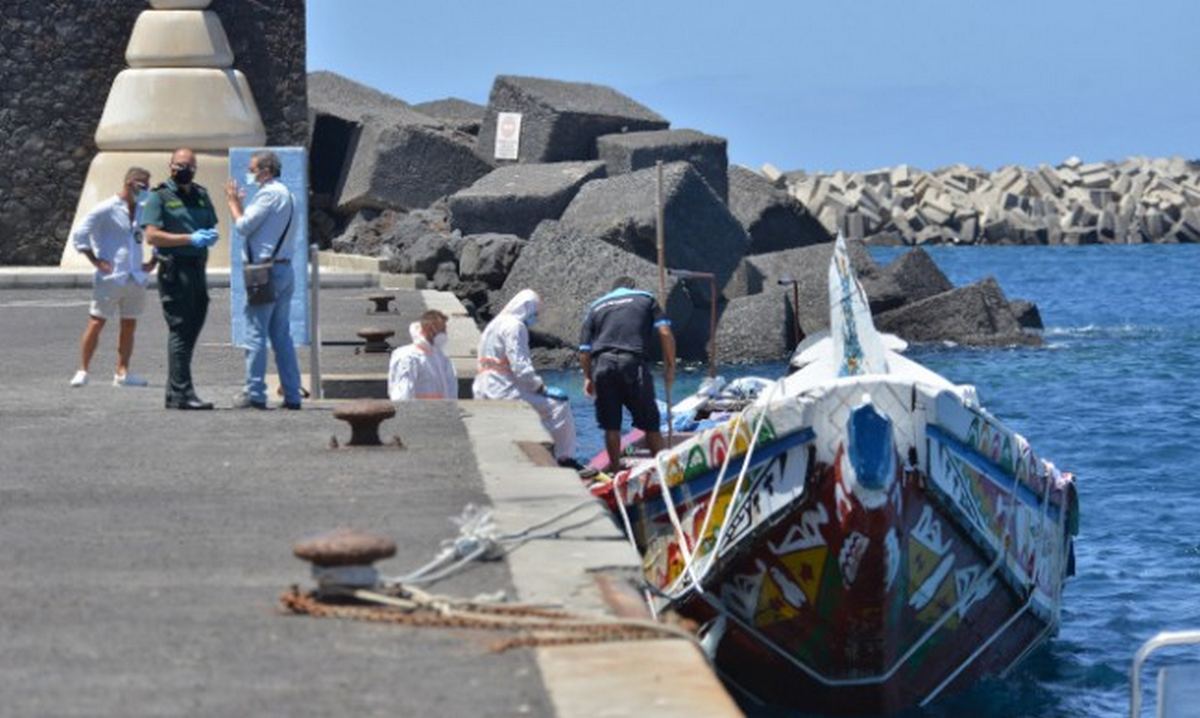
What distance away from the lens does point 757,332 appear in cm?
3350

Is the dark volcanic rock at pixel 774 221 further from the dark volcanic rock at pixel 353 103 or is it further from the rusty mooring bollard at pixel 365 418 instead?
the rusty mooring bollard at pixel 365 418

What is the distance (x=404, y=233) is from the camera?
35969 millimetres

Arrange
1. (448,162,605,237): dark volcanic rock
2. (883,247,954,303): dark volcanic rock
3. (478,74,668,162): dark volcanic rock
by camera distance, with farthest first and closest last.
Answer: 1. (478,74,668,162): dark volcanic rock
2. (883,247,954,303): dark volcanic rock
3. (448,162,605,237): dark volcanic rock

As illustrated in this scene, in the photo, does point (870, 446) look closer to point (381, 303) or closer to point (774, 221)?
point (381, 303)

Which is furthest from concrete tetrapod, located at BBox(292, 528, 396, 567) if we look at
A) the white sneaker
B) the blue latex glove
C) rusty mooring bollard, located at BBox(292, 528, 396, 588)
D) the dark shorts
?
the white sneaker

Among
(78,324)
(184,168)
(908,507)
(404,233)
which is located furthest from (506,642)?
(404,233)

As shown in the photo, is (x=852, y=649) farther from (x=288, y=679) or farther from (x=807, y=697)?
(x=288, y=679)

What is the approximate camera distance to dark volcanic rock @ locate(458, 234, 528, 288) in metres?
33.6

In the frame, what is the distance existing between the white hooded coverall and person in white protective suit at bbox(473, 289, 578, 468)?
28 cm

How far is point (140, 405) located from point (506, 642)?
24.5ft

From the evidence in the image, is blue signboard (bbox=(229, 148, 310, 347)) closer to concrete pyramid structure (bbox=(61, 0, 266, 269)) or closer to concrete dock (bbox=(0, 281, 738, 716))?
concrete dock (bbox=(0, 281, 738, 716))

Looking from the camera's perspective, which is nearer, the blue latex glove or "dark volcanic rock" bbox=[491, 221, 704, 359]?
the blue latex glove

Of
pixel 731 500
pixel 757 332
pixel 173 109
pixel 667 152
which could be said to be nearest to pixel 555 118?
pixel 667 152

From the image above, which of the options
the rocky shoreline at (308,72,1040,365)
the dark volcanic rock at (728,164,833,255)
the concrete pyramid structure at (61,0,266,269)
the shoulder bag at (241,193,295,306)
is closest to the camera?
the shoulder bag at (241,193,295,306)
